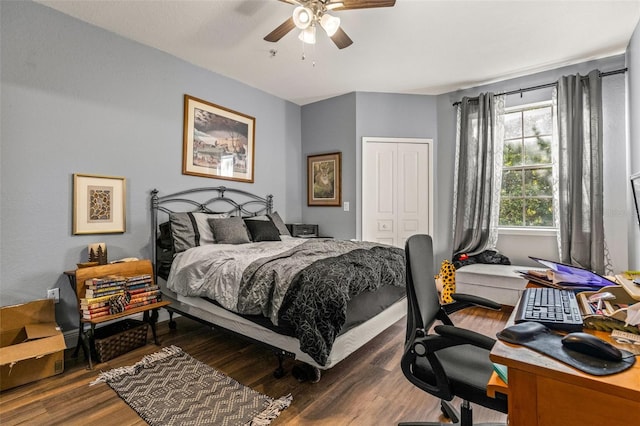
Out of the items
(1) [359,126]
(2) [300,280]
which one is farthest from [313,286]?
(1) [359,126]

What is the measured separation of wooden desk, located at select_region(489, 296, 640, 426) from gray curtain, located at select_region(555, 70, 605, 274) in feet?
11.5

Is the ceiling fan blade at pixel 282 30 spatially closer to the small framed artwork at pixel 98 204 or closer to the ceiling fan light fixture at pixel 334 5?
the ceiling fan light fixture at pixel 334 5

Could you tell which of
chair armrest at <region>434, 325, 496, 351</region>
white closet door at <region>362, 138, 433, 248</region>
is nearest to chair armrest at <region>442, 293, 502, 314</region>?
chair armrest at <region>434, 325, 496, 351</region>

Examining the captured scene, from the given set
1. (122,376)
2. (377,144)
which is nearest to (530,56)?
(377,144)

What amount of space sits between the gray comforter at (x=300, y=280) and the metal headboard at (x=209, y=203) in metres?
0.80

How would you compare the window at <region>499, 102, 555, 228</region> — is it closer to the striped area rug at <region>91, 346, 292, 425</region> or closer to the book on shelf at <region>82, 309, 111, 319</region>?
the striped area rug at <region>91, 346, 292, 425</region>

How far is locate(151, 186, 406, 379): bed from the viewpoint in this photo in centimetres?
188

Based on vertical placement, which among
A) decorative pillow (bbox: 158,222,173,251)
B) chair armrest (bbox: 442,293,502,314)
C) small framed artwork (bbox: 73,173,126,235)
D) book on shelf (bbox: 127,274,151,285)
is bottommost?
book on shelf (bbox: 127,274,151,285)

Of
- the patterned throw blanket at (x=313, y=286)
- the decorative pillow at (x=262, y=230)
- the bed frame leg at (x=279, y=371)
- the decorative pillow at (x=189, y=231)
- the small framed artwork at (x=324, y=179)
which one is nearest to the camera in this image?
the patterned throw blanket at (x=313, y=286)

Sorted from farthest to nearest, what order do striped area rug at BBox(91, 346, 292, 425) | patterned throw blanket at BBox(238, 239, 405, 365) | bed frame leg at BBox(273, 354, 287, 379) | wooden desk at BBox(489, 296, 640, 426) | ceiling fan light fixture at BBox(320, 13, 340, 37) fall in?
ceiling fan light fixture at BBox(320, 13, 340, 37) → bed frame leg at BBox(273, 354, 287, 379) → patterned throw blanket at BBox(238, 239, 405, 365) → striped area rug at BBox(91, 346, 292, 425) → wooden desk at BBox(489, 296, 640, 426)

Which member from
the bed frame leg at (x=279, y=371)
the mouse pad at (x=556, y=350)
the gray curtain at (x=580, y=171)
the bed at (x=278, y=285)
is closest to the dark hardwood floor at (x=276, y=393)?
the bed frame leg at (x=279, y=371)

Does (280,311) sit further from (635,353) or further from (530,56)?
(530,56)

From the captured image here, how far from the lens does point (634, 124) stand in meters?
2.98

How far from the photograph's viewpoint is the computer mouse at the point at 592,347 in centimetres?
74
